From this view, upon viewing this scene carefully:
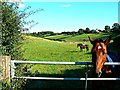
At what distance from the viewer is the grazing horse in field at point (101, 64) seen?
7.80m

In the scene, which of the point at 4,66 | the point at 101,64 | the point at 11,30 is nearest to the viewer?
the point at 101,64

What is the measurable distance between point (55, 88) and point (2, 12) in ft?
14.1

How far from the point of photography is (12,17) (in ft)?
32.9

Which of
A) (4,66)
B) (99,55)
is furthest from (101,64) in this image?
(4,66)

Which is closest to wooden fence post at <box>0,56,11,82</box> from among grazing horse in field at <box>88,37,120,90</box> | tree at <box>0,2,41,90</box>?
tree at <box>0,2,41,90</box>

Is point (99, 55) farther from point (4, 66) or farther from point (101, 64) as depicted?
point (4, 66)

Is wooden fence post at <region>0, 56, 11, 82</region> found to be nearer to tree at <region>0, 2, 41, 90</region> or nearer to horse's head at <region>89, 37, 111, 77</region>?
tree at <region>0, 2, 41, 90</region>

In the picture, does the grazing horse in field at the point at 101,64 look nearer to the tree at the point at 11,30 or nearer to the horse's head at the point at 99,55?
the horse's head at the point at 99,55

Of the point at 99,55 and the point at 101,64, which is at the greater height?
the point at 99,55

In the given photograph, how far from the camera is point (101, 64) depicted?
7.86 meters

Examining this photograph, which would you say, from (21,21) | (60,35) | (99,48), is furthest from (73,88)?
(60,35)

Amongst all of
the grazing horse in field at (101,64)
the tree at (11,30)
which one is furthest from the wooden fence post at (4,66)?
the grazing horse in field at (101,64)

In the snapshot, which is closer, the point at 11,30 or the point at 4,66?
the point at 4,66

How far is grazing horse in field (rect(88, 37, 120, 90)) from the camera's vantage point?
780 centimetres
